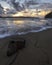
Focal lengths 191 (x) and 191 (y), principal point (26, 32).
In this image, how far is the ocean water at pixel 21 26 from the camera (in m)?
1.48

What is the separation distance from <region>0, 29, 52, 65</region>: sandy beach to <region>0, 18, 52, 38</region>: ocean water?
0.09 metres

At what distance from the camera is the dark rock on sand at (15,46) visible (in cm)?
126

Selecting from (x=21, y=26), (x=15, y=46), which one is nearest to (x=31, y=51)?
(x=15, y=46)

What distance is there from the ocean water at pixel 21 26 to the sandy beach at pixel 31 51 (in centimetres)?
9

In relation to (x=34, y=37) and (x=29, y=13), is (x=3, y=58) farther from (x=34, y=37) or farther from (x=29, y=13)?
(x=29, y=13)

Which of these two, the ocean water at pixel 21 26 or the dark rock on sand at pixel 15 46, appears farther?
the ocean water at pixel 21 26

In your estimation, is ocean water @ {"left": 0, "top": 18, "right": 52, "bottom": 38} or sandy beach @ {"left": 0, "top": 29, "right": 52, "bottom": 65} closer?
sandy beach @ {"left": 0, "top": 29, "right": 52, "bottom": 65}

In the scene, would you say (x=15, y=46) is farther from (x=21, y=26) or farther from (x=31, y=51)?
(x=21, y=26)

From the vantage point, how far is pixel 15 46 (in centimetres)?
129

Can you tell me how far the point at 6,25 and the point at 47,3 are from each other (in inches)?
25.8

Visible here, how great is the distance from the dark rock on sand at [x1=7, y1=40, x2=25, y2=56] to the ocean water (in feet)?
0.40

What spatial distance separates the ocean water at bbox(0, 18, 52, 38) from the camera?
1477 mm

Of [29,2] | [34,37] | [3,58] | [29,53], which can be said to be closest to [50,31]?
[34,37]

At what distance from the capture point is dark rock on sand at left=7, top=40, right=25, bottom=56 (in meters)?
1.26
